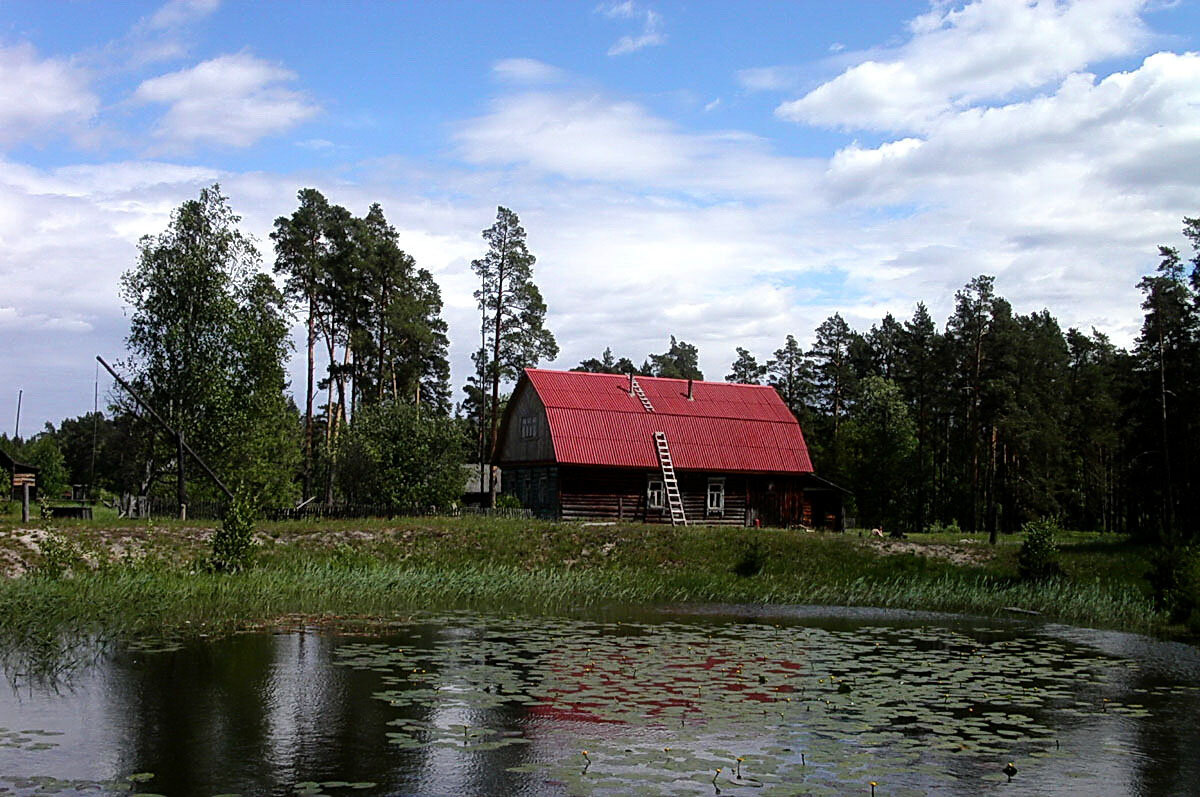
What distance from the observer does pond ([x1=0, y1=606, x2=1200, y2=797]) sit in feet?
31.2

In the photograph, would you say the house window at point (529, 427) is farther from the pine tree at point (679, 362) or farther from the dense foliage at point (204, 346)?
the pine tree at point (679, 362)

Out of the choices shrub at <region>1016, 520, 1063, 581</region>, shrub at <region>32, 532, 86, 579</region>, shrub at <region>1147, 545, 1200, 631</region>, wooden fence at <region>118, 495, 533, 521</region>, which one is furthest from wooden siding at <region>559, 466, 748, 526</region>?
shrub at <region>32, 532, 86, 579</region>

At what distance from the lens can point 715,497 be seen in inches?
1893

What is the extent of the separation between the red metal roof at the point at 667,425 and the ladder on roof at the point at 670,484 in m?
0.37

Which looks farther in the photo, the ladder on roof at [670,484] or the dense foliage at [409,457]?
the ladder on roof at [670,484]

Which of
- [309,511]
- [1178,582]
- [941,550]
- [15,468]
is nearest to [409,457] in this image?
[309,511]

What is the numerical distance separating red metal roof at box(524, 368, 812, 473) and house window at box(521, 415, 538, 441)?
1.44m

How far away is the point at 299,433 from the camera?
56.5 m


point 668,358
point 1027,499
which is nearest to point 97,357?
point 1027,499

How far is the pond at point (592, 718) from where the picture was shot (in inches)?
375

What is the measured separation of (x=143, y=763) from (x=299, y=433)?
48.3 meters

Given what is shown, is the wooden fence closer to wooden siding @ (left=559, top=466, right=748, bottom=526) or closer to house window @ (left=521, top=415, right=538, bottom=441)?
wooden siding @ (left=559, top=466, right=748, bottom=526)

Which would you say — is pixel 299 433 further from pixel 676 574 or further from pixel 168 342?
pixel 676 574

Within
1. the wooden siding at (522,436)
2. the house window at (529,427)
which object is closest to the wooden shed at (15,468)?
the wooden siding at (522,436)
